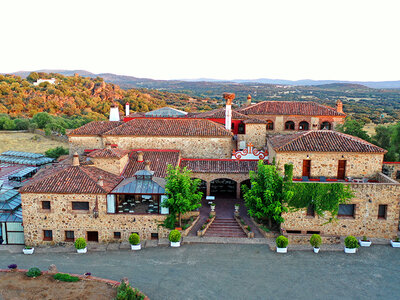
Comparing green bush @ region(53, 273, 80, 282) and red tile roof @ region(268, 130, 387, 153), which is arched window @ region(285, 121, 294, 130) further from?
green bush @ region(53, 273, 80, 282)

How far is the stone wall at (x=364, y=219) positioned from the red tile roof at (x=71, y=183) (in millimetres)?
12011

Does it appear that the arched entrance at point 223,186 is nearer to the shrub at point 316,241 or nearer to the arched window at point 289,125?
the shrub at point 316,241

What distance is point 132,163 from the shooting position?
26547mm

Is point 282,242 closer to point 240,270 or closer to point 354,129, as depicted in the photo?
point 240,270

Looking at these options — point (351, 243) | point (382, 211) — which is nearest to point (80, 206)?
point (351, 243)

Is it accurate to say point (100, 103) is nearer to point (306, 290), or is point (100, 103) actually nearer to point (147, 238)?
point (147, 238)

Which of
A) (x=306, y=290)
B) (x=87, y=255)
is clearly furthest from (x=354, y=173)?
(x=87, y=255)

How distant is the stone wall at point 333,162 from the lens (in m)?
23.2

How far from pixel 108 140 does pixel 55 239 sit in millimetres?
10911

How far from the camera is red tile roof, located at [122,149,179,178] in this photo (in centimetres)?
2528

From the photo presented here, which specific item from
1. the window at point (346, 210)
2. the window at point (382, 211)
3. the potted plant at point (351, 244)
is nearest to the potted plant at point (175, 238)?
the potted plant at point (351, 244)

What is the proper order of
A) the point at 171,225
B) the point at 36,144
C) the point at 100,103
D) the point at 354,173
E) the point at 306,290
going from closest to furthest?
the point at 306,290 → the point at 171,225 → the point at 354,173 → the point at 36,144 → the point at 100,103

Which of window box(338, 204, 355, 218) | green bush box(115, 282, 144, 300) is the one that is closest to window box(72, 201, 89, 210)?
green bush box(115, 282, 144, 300)

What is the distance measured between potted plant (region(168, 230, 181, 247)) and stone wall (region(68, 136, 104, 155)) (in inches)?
561
